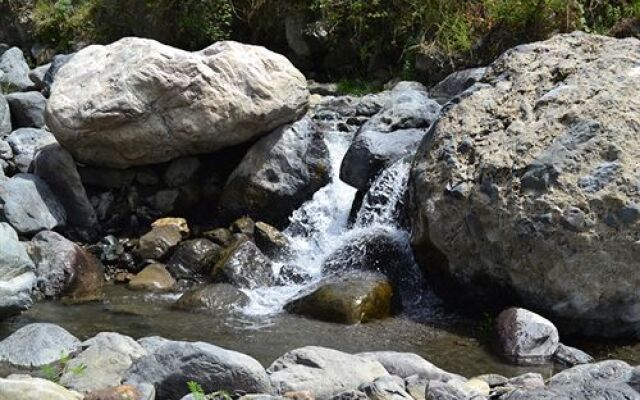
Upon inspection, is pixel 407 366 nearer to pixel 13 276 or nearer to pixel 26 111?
pixel 13 276

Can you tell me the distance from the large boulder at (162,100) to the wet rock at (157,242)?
0.83m

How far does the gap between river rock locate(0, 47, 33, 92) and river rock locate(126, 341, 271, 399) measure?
973cm

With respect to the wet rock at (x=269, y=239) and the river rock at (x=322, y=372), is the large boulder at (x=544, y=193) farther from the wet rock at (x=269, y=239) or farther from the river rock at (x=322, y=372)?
the river rock at (x=322, y=372)

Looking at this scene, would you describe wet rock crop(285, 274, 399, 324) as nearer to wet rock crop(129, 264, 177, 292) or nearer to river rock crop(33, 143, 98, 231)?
wet rock crop(129, 264, 177, 292)

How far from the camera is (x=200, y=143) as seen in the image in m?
10.2

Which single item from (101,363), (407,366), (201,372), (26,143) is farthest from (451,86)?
(201,372)

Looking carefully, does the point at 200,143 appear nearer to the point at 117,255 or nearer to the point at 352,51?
the point at 117,255

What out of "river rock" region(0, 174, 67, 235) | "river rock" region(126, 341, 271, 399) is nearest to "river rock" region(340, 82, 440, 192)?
"river rock" region(0, 174, 67, 235)

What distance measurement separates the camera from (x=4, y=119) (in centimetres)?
1196

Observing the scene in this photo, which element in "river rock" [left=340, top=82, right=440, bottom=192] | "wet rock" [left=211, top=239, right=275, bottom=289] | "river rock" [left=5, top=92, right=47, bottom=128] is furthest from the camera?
"river rock" [left=5, top=92, right=47, bottom=128]

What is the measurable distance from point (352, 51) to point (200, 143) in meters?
5.18

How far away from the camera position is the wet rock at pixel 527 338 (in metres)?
7.43

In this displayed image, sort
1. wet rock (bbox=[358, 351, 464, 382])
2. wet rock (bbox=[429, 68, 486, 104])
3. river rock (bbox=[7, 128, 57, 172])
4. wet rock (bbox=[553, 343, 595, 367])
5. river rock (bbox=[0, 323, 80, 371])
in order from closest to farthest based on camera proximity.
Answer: wet rock (bbox=[358, 351, 464, 382])
river rock (bbox=[0, 323, 80, 371])
wet rock (bbox=[553, 343, 595, 367])
river rock (bbox=[7, 128, 57, 172])
wet rock (bbox=[429, 68, 486, 104])

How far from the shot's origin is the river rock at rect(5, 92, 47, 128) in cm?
1230
